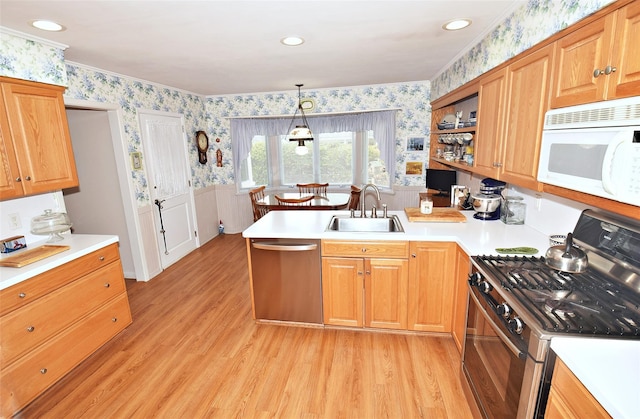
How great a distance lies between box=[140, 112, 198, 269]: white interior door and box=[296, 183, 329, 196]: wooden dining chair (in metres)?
1.88

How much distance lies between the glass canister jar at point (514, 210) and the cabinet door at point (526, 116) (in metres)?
0.52

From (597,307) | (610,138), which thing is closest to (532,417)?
(597,307)

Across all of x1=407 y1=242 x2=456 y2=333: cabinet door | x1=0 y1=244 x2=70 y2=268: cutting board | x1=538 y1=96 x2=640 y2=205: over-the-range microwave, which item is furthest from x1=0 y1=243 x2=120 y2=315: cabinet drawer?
x1=538 y1=96 x2=640 y2=205: over-the-range microwave

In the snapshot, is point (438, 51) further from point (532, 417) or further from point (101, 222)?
point (101, 222)

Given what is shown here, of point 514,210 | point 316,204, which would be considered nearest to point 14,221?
point 316,204

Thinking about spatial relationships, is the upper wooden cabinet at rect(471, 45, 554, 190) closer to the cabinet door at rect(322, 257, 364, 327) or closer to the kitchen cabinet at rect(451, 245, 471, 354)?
the kitchen cabinet at rect(451, 245, 471, 354)

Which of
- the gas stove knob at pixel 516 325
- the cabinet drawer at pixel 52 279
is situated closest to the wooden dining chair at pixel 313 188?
the cabinet drawer at pixel 52 279

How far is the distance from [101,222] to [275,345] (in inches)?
111

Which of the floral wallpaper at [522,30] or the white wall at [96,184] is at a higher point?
the floral wallpaper at [522,30]

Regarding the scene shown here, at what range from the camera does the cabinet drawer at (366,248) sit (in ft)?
7.79

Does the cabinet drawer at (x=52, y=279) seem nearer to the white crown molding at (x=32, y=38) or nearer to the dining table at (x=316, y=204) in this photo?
the white crown molding at (x=32, y=38)

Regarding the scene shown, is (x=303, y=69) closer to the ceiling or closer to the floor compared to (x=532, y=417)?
closer to the ceiling

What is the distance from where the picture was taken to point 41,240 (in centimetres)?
255

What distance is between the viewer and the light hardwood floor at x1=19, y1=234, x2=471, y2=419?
192cm
